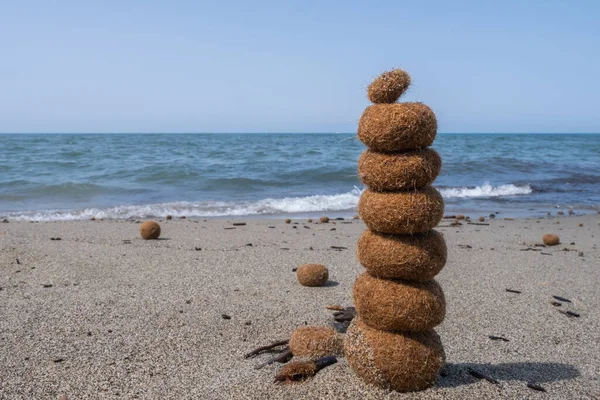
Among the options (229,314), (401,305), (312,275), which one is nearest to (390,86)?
(401,305)

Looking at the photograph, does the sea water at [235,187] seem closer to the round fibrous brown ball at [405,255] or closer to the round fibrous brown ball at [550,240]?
the round fibrous brown ball at [550,240]

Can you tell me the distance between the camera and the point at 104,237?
1258cm

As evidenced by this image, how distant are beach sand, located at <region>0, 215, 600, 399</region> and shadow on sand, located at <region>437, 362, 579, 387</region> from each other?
21 millimetres

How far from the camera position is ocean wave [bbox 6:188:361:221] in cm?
1766

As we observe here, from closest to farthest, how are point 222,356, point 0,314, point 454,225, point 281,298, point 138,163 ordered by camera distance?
Answer: 1. point 222,356
2. point 0,314
3. point 281,298
4. point 454,225
5. point 138,163

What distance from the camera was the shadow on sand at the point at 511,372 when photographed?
16.9 feet

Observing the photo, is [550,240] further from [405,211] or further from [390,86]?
[390,86]

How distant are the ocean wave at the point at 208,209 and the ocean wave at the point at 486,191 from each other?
5.15 m

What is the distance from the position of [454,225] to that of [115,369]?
11.7 metres

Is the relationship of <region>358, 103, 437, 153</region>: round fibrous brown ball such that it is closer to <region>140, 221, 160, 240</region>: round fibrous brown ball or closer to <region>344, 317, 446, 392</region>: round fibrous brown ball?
<region>344, 317, 446, 392</region>: round fibrous brown ball

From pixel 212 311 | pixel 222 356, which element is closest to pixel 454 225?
pixel 212 311

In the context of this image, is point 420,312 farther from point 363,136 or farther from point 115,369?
point 115,369

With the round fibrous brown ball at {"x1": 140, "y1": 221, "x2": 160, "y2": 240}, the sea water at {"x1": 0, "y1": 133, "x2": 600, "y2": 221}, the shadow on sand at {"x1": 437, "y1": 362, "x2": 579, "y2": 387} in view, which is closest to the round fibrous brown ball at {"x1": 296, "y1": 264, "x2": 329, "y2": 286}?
the shadow on sand at {"x1": 437, "y1": 362, "x2": 579, "y2": 387}

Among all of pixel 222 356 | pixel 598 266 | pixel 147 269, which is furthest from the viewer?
pixel 598 266
